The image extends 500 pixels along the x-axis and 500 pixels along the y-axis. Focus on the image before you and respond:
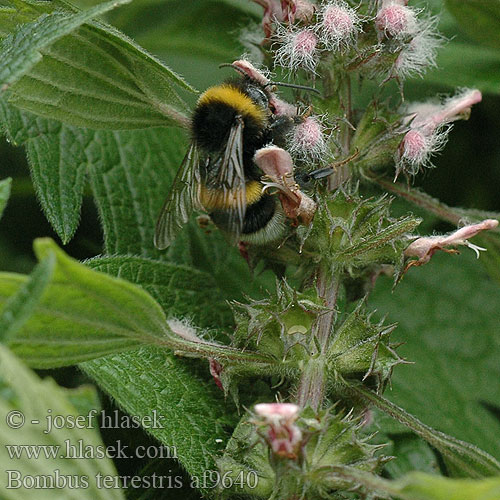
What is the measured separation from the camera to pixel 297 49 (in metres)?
1.80

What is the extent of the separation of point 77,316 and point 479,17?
5.27 feet

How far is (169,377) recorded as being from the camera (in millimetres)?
1713

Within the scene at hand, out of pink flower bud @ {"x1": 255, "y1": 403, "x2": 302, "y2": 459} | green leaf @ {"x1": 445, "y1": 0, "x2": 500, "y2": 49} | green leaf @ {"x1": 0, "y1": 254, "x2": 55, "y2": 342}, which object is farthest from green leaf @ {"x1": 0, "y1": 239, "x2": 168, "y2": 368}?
green leaf @ {"x1": 445, "y1": 0, "x2": 500, "y2": 49}

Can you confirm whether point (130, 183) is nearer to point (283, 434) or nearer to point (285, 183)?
point (285, 183)

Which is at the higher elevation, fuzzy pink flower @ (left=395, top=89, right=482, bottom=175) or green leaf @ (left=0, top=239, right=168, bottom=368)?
fuzzy pink flower @ (left=395, top=89, right=482, bottom=175)

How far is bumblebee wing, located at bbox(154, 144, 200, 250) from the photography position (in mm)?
1988

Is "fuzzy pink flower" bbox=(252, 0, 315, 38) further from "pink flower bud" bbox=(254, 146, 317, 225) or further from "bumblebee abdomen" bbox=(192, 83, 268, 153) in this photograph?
"pink flower bud" bbox=(254, 146, 317, 225)

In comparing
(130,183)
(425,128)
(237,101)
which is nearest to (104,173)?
(130,183)

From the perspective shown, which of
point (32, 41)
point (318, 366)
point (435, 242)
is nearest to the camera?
point (32, 41)

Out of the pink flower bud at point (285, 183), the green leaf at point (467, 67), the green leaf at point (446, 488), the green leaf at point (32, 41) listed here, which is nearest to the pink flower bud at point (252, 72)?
the pink flower bud at point (285, 183)

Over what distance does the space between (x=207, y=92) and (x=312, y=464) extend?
960 mm

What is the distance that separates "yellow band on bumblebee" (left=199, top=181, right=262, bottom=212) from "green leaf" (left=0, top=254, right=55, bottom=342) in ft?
2.39

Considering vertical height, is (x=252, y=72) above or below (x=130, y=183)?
above

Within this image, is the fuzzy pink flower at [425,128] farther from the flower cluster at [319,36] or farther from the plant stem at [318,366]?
the plant stem at [318,366]
